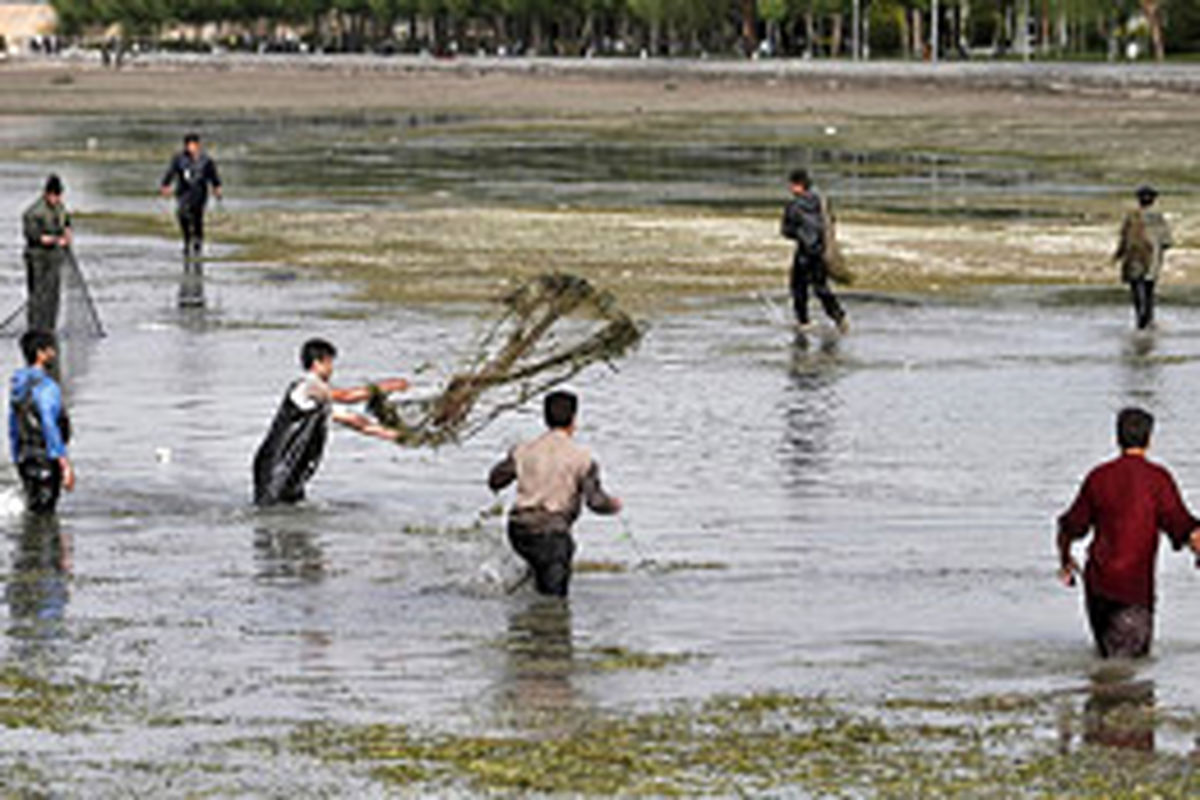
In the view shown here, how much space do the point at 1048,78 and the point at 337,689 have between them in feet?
389

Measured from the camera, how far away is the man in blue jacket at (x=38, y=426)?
1912 cm

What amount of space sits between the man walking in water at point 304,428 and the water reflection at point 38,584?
142 cm

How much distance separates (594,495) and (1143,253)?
661 inches

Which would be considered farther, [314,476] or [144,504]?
[314,476]

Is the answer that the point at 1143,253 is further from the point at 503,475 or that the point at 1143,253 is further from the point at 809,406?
the point at 503,475

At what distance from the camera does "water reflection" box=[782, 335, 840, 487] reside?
74.1 ft

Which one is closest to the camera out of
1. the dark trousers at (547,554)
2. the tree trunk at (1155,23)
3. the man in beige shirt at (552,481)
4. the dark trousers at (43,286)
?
the man in beige shirt at (552,481)

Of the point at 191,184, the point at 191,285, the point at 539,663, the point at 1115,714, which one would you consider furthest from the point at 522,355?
the point at 191,184

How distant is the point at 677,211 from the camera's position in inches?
2055

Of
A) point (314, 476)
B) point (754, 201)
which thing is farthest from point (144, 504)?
point (754, 201)

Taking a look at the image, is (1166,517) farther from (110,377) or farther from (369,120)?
(369,120)

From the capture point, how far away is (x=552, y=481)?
15.8m

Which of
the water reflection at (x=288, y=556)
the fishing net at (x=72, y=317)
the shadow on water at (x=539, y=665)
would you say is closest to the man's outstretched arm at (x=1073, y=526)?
the shadow on water at (x=539, y=665)

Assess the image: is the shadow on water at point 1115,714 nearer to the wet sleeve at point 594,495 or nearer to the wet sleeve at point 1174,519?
the wet sleeve at point 1174,519
